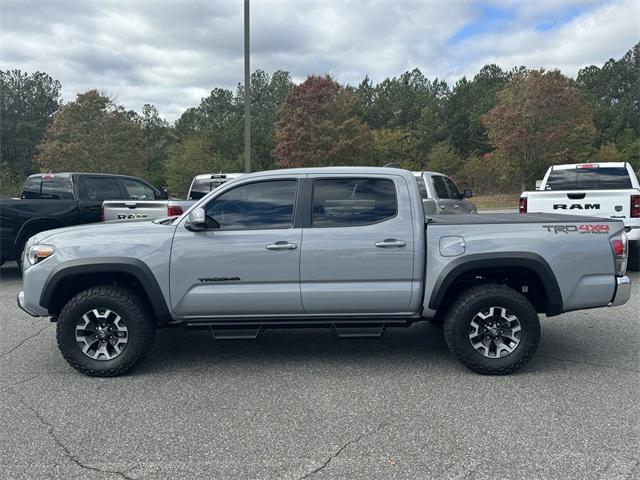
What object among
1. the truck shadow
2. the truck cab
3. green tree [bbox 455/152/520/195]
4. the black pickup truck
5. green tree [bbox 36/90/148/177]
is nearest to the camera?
the truck shadow

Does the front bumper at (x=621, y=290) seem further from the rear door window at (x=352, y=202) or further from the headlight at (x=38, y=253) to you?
the headlight at (x=38, y=253)

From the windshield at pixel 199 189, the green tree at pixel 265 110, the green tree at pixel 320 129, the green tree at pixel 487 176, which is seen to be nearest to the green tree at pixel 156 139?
the green tree at pixel 265 110

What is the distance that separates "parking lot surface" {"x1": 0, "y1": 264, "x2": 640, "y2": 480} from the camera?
10.1 ft

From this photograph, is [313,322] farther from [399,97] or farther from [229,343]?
[399,97]

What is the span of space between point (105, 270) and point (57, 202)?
5.48 metres

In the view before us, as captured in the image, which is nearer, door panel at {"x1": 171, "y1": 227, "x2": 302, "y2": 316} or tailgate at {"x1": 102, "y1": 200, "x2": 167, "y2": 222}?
door panel at {"x1": 171, "y1": 227, "x2": 302, "y2": 316}

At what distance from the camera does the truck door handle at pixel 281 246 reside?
4480mm

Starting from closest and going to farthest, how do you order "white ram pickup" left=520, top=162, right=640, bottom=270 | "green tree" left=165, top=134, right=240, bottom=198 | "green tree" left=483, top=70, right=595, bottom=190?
"white ram pickup" left=520, top=162, right=640, bottom=270 < "green tree" left=483, top=70, right=595, bottom=190 < "green tree" left=165, top=134, right=240, bottom=198

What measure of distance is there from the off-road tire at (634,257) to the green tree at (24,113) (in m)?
56.0

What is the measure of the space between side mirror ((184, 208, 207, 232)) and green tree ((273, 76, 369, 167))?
115 ft

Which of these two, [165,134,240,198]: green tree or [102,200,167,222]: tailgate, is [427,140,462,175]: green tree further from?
[102,200,167,222]: tailgate

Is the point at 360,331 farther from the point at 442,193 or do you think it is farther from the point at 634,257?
the point at 634,257

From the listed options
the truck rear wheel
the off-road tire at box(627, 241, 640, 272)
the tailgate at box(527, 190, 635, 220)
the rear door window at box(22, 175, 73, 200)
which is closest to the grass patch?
the off-road tire at box(627, 241, 640, 272)

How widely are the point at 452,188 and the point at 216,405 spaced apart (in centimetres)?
899
